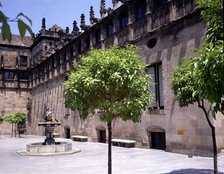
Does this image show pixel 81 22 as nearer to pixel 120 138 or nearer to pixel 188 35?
pixel 120 138

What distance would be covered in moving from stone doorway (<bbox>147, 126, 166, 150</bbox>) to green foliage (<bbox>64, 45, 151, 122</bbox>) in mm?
9429

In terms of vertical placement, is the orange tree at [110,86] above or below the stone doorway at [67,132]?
above

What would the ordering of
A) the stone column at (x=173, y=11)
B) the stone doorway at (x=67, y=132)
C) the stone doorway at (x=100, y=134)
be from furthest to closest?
the stone doorway at (x=67, y=132) < the stone doorway at (x=100, y=134) < the stone column at (x=173, y=11)

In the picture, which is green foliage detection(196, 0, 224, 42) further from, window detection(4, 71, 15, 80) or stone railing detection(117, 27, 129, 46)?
window detection(4, 71, 15, 80)

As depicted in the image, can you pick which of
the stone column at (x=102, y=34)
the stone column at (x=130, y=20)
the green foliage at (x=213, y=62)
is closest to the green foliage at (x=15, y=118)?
the stone column at (x=102, y=34)

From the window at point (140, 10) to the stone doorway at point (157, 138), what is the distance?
799cm

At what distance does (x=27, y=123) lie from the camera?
47.8 meters

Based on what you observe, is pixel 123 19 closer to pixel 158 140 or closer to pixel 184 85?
pixel 158 140

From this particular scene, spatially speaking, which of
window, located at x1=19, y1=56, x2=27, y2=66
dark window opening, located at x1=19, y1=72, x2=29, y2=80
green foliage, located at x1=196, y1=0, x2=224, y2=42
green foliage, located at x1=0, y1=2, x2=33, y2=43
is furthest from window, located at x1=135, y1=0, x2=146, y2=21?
window, located at x1=19, y1=56, x2=27, y2=66

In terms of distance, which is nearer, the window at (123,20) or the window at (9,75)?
the window at (123,20)

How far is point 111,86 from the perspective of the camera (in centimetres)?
866

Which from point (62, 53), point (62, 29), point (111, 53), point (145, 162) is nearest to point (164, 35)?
point (145, 162)

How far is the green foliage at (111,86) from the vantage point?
8457mm

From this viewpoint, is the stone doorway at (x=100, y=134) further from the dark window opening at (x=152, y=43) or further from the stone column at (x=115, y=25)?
the dark window opening at (x=152, y=43)
